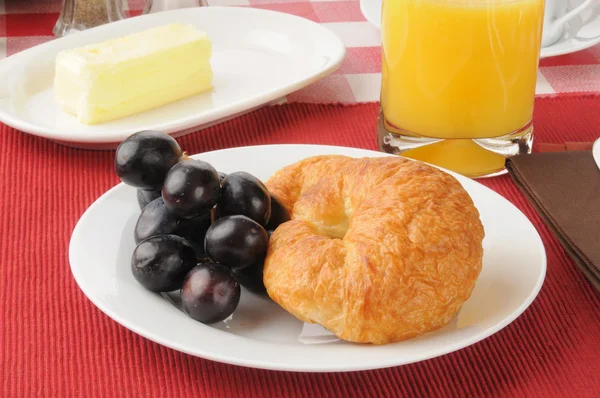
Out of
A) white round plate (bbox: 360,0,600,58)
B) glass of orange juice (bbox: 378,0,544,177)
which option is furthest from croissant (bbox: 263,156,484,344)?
white round plate (bbox: 360,0,600,58)

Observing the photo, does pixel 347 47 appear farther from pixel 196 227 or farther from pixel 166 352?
pixel 166 352

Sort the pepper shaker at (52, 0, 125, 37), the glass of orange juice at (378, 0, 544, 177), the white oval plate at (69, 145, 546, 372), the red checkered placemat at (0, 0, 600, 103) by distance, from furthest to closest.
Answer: the pepper shaker at (52, 0, 125, 37)
the red checkered placemat at (0, 0, 600, 103)
the glass of orange juice at (378, 0, 544, 177)
the white oval plate at (69, 145, 546, 372)

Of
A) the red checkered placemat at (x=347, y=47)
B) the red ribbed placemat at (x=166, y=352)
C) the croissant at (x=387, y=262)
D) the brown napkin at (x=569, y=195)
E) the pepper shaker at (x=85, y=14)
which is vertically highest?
the croissant at (x=387, y=262)

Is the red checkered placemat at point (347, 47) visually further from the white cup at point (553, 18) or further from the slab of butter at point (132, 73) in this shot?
the slab of butter at point (132, 73)

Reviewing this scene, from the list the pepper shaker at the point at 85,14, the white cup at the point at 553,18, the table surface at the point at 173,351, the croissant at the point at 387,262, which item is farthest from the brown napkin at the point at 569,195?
the pepper shaker at the point at 85,14

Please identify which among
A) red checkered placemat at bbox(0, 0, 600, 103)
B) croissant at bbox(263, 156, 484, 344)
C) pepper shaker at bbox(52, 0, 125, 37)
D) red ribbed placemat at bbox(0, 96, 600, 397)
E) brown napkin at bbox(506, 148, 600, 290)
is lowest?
red checkered placemat at bbox(0, 0, 600, 103)

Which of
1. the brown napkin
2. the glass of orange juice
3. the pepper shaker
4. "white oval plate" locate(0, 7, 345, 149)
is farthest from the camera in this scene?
the pepper shaker

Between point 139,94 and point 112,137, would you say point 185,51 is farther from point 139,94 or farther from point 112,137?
point 112,137

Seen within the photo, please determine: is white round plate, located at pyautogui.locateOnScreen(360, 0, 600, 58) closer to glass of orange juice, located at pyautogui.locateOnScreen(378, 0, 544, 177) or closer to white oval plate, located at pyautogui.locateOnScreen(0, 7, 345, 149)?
white oval plate, located at pyautogui.locateOnScreen(0, 7, 345, 149)
